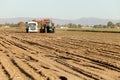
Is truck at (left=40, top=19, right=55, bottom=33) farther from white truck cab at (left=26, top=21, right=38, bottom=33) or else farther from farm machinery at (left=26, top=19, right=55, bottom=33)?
white truck cab at (left=26, top=21, right=38, bottom=33)

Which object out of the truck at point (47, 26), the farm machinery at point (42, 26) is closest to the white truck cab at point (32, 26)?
the farm machinery at point (42, 26)

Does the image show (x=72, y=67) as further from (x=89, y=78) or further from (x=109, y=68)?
(x=89, y=78)

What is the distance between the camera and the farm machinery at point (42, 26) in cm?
4134

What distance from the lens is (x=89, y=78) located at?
26.6ft

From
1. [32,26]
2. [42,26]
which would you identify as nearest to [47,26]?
[42,26]

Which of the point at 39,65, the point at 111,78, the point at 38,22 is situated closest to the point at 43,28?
the point at 38,22

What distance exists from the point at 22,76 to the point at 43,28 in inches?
1334

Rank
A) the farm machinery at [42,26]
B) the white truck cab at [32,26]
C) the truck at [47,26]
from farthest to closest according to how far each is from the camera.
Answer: the white truck cab at [32,26], the farm machinery at [42,26], the truck at [47,26]

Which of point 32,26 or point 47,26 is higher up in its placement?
point 47,26

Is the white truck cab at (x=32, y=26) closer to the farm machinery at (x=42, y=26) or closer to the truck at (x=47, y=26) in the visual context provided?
the farm machinery at (x=42, y=26)

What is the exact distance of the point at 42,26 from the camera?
139 feet

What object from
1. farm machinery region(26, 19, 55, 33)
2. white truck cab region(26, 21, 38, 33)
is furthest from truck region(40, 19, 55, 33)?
white truck cab region(26, 21, 38, 33)

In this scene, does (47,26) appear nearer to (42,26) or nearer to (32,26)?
(42,26)

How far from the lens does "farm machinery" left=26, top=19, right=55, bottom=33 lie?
41344 mm
